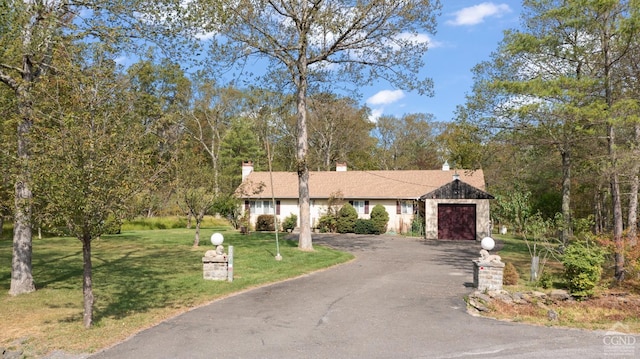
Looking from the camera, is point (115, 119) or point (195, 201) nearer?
point (115, 119)

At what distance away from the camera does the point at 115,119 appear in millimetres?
9242

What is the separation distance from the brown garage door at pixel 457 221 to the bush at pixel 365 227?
16.0ft

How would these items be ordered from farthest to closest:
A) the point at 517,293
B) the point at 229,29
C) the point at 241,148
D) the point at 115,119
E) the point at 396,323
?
1. the point at 241,148
2. the point at 229,29
3. the point at 517,293
4. the point at 396,323
5. the point at 115,119

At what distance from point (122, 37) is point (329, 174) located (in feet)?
88.6

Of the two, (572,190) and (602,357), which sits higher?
(572,190)

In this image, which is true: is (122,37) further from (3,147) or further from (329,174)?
(329,174)

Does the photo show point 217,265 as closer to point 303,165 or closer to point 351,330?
point 351,330

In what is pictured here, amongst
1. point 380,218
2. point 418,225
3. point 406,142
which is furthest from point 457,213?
point 406,142

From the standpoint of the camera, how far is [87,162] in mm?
8430

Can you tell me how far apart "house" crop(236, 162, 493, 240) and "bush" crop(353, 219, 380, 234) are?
155 centimetres

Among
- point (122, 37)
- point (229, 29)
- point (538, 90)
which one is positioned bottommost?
point (538, 90)

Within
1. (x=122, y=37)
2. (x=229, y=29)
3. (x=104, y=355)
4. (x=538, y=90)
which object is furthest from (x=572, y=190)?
(x=104, y=355)

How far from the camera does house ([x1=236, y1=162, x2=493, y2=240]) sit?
30.7 m

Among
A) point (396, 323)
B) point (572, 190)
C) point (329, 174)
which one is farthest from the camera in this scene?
point (329, 174)
